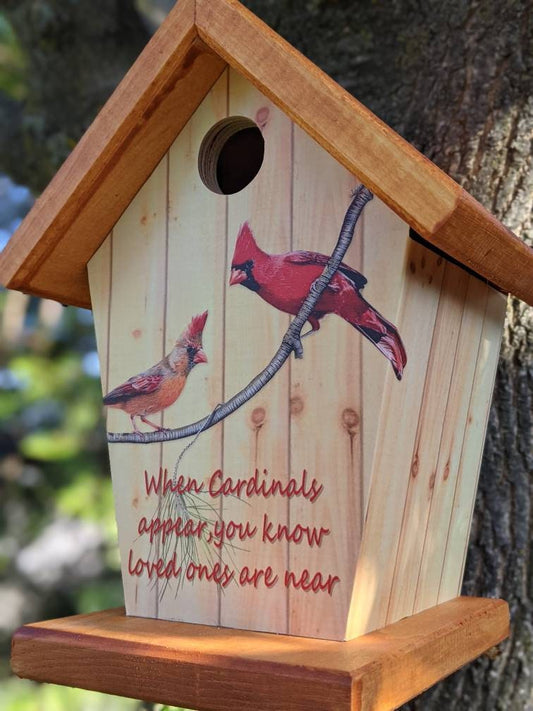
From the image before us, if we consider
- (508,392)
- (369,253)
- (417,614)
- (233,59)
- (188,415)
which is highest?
(233,59)

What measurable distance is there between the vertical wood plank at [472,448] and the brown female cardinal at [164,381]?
0.44m

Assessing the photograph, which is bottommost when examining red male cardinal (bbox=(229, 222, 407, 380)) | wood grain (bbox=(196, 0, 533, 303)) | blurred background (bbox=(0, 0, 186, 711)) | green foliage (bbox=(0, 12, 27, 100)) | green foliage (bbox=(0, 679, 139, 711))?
green foliage (bbox=(0, 679, 139, 711))

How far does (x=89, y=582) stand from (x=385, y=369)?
297cm

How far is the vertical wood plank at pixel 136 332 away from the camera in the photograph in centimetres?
121

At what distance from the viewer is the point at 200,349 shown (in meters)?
1.17

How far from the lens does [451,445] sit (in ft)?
4.12

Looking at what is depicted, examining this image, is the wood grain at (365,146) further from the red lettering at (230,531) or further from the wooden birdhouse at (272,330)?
the red lettering at (230,531)

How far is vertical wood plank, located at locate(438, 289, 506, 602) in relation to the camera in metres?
1.31

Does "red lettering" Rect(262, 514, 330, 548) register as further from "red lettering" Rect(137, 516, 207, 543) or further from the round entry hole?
the round entry hole

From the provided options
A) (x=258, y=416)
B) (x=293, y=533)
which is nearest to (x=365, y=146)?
(x=258, y=416)

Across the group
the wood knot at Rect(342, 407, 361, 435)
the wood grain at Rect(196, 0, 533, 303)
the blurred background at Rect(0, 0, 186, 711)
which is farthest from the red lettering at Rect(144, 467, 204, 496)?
the blurred background at Rect(0, 0, 186, 711)

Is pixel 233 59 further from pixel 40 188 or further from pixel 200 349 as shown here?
pixel 40 188

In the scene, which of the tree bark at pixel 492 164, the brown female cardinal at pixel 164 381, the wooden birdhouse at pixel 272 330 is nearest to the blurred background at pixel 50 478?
the tree bark at pixel 492 164

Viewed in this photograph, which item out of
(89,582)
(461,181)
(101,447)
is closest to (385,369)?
(461,181)
